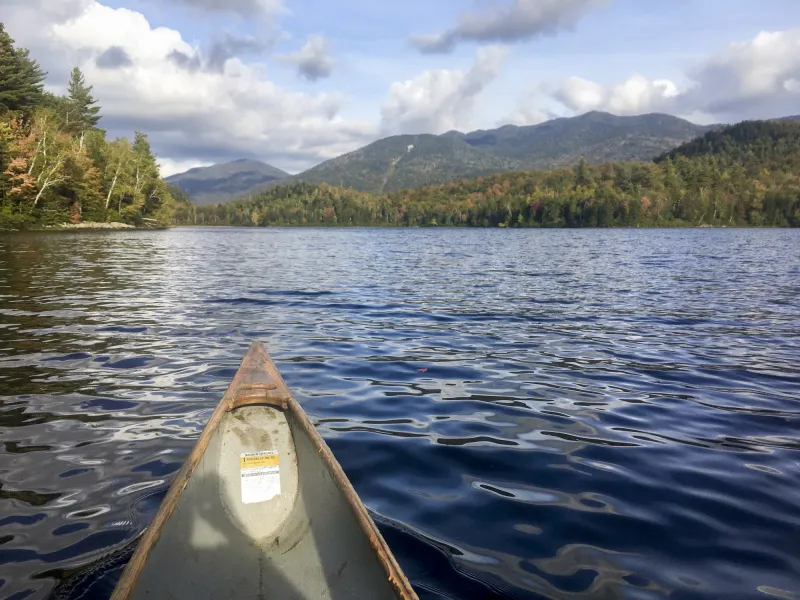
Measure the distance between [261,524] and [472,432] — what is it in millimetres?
3649

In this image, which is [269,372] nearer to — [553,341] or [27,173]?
[553,341]

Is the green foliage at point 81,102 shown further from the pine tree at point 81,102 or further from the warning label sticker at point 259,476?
the warning label sticker at point 259,476

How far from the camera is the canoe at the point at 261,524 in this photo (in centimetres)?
345

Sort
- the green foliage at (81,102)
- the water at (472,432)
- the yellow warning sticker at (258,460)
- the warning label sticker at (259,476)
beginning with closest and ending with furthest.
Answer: the water at (472,432) < the warning label sticker at (259,476) < the yellow warning sticker at (258,460) < the green foliage at (81,102)

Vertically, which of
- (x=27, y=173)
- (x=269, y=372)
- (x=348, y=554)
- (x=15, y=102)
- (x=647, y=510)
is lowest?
A: (x=647, y=510)

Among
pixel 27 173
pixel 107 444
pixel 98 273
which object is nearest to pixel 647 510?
pixel 107 444

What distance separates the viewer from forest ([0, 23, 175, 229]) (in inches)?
2474

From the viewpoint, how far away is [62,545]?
4488 millimetres

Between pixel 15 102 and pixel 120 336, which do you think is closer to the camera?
pixel 120 336

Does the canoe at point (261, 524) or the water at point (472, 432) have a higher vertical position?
the canoe at point (261, 524)

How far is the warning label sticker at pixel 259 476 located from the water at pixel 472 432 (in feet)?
3.56

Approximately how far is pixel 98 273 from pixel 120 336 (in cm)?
1607

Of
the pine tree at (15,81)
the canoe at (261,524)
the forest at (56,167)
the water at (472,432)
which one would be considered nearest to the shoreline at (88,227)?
the forest at (56,167)

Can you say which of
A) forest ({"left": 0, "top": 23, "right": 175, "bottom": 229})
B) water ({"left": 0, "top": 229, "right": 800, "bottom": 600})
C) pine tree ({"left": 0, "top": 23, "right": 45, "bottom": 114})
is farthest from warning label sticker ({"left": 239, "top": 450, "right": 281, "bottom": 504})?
pine tree ({"left": 0, "top": 23, "right": 45, "bottom": 114})
